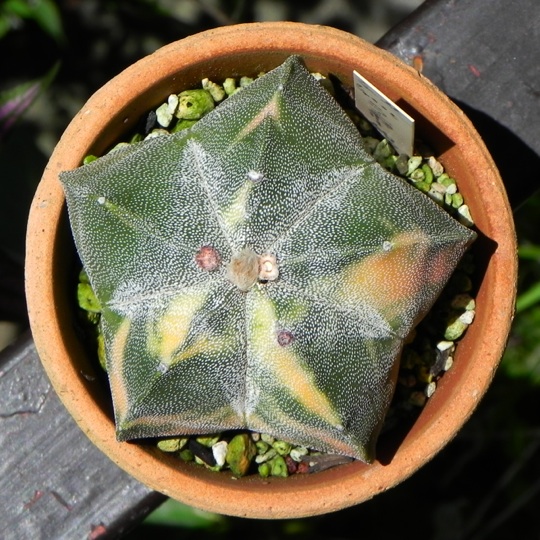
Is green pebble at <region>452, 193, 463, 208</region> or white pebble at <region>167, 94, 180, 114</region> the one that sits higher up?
green pebble at <region>452, 193, 463, 208</region>

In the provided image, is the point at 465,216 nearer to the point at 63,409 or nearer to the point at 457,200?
the point at 457,200

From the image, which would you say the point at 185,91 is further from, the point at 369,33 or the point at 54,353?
the point at 369,33

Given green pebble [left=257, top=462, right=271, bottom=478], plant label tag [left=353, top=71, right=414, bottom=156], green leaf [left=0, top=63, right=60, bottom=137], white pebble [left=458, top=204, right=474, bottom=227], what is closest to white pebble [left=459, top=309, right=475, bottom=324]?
white pebble [left=458, top=204, right=474, bottom=227]

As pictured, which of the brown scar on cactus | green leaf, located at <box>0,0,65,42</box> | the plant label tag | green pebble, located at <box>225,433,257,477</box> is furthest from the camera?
green leaf, located at <box>0,0,65,42</box>

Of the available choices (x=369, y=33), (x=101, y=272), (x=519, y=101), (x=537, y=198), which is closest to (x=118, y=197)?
(x=101, y=272)

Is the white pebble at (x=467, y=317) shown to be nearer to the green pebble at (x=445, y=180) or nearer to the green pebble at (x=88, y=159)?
the green pebble at (x=445, y=180)

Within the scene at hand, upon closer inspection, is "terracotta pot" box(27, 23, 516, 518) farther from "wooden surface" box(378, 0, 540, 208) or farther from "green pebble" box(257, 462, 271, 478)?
"wooden surface" box(378, 0, 540, 208)

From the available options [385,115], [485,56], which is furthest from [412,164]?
[485,56]
